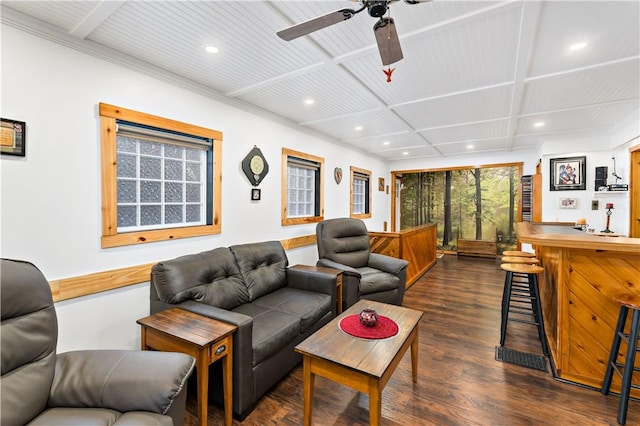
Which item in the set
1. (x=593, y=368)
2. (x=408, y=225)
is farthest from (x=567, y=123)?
(x=408, y=225)

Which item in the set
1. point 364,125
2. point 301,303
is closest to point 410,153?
point 364,125

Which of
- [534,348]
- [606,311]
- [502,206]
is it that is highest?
[502,206]

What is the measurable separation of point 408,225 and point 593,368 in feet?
22.2

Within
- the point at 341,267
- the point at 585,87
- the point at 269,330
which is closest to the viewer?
the point at 269,330

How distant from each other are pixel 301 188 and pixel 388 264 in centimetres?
178

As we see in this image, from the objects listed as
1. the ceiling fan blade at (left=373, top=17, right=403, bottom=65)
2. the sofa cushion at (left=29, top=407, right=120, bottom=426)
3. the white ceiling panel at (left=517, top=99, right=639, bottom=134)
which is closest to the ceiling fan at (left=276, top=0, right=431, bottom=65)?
the ceiling fan blade at (left=373, top=17, right=403, bottom=65)

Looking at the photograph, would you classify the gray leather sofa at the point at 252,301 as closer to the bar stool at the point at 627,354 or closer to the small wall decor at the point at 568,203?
the bar stool at the point at 627,354

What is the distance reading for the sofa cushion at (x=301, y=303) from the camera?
2.39 metres

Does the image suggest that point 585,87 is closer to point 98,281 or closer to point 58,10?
point 58,10

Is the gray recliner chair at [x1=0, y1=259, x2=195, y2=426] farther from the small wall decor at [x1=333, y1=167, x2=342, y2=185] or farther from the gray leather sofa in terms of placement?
the small wall decor at [x1=333, y1=167, x2=342, y2=185]

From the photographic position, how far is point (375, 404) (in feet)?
4.79

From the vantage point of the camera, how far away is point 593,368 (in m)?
2.16

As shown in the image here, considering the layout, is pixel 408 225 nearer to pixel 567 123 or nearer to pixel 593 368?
pixel 567 123

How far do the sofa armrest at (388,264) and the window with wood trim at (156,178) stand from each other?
7.15 ft
